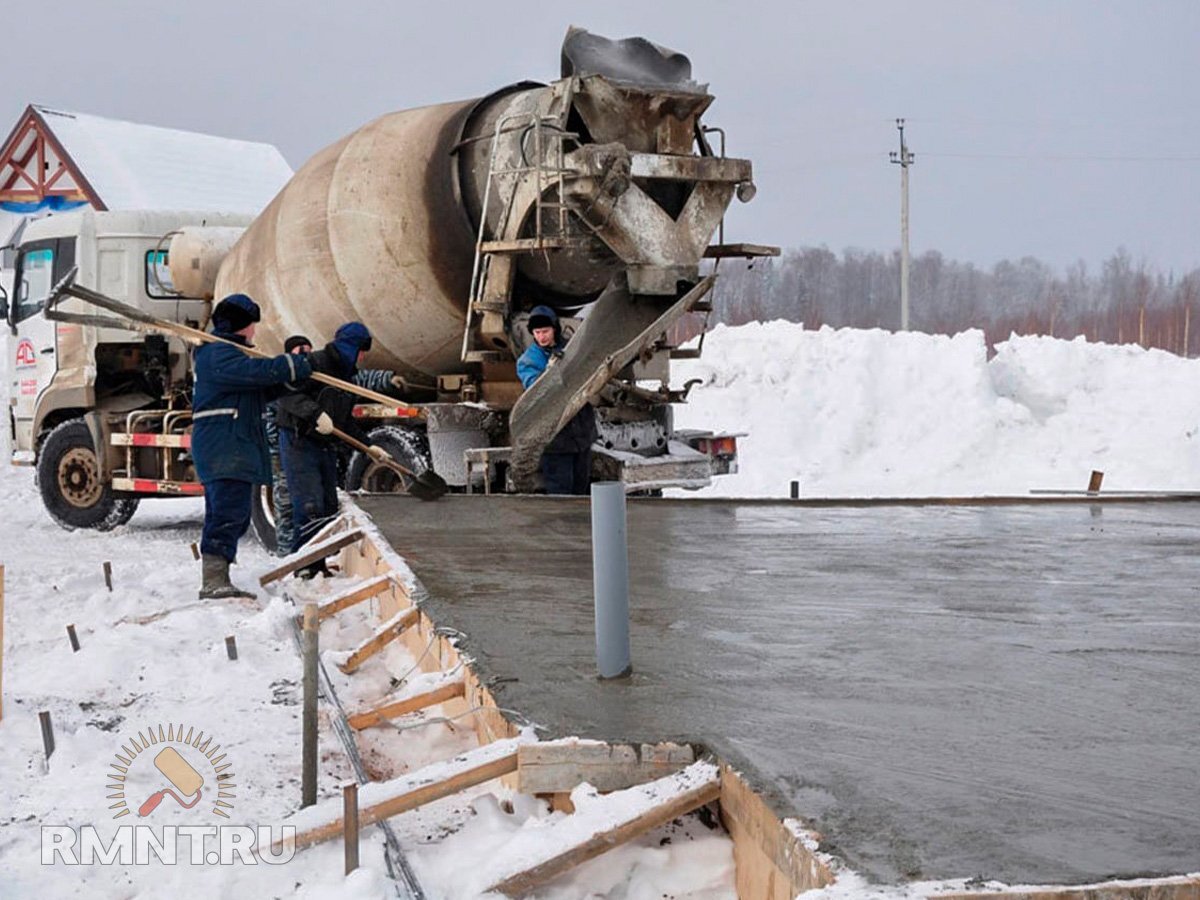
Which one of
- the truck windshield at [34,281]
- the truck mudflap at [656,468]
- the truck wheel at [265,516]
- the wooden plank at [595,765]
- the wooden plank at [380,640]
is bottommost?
the truck wheel at [265,516]

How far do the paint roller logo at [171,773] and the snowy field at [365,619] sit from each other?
47 millimetres

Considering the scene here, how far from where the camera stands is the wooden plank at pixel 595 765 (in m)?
3.06

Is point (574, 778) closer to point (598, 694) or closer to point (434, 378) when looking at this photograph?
point (598, 694)

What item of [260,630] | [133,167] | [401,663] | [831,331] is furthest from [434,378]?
[133,167]

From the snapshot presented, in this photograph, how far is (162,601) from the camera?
729 cm

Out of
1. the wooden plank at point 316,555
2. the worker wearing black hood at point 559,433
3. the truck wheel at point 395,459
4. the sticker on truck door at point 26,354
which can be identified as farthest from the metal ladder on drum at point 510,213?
the sticker on truck door at point 26,354

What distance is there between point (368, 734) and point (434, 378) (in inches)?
266

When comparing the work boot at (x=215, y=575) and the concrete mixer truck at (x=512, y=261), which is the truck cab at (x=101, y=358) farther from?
the work boot at (x=215, y=575)

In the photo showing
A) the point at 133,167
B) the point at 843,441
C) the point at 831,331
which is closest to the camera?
the point at 843,441

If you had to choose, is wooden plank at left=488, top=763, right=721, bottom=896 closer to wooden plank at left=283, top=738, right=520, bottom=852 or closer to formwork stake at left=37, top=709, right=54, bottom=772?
wooden plank at left=283, top=738, right=520, bottom=852

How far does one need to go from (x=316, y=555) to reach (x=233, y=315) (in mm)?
1486

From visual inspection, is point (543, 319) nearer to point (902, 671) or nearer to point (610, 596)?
point (610, 596)

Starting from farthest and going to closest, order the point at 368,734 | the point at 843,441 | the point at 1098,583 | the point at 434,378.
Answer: the point at 843,441, the point at 434,378, the point at 1098,583, the point at 368,734

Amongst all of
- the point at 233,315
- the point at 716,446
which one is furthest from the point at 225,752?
the point at 716,446
